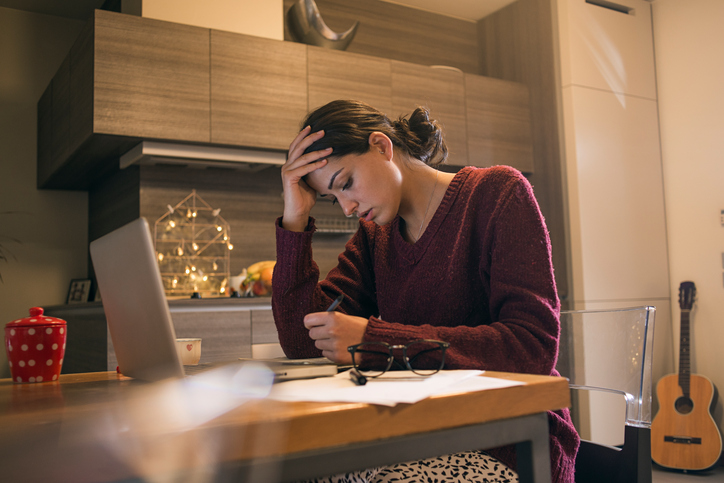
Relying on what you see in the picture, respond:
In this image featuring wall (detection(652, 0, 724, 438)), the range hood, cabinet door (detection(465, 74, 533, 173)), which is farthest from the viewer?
cabinet door (detection(465, 74, 533, 173))

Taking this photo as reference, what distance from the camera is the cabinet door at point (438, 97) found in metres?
3.63

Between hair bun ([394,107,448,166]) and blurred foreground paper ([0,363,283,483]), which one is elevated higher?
hair bun ([394,107,448,166])

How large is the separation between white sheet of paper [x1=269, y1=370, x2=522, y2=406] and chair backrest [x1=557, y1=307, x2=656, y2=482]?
0.49 m

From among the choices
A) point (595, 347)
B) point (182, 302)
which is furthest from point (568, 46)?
point (595, 347)

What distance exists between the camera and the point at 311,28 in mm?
3471

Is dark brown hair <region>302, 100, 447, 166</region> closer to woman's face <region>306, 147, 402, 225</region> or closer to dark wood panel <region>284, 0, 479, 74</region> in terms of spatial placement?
woman's face <region>306, 147, 402, 225</region>

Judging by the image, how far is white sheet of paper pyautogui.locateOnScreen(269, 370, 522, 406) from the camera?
1.97 ft

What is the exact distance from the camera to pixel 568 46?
12.4ft

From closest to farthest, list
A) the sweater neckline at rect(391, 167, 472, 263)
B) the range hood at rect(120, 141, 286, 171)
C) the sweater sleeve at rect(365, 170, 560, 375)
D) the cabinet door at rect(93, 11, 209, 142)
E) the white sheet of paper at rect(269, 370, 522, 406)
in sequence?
the white sheet of paper at rect(269, 370, 522, 406) → the sweater sleeve at rect(365, 170, 560, 375) → the sweater neckline at rect(391, 167, 472, 263) → the cabinet door at rect(93, 11, 209, 142) → the range hood at rect(120, 141, 286, 171)

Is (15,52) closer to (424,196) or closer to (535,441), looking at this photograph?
(424,196)

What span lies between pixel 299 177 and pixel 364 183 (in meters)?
0.14

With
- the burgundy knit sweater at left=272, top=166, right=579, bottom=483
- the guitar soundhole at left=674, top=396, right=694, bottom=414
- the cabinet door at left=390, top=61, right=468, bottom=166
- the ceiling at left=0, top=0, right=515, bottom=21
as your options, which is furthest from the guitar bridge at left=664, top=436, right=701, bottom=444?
the ceiling at left=0, top=0, right=515, bottom=21

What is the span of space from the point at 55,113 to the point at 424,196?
2.86 metres

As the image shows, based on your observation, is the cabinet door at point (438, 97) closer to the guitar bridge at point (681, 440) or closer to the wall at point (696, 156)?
the wall at point (696, 156)
